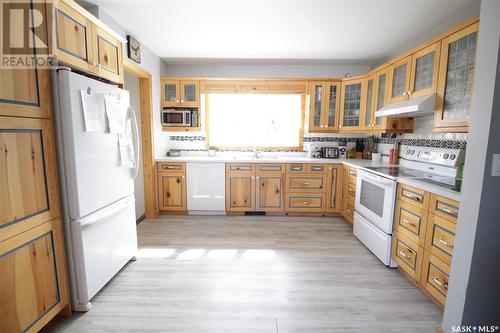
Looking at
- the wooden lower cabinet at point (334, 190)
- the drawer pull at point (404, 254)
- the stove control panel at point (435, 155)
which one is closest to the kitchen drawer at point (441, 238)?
the drawer pull at point (404, 254)

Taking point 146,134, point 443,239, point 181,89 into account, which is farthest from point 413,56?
point 146,134

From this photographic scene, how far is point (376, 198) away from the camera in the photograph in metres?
2.60

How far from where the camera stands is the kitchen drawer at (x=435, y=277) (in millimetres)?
1730

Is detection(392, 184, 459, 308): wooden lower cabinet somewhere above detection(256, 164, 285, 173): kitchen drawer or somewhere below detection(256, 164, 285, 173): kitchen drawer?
below

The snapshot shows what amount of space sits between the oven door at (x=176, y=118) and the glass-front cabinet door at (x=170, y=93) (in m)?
0.16

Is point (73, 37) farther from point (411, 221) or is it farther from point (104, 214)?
point (411, 221)

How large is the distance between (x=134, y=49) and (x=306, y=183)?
2.98 meters

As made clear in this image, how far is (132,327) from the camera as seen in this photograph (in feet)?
5.28

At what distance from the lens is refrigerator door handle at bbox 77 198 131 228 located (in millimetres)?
1660

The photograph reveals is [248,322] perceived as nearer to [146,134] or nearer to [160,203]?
[160,203]

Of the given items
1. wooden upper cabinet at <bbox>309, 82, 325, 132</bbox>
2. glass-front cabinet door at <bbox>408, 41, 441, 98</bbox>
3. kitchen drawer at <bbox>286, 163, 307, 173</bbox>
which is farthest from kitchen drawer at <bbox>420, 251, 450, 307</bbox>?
wooden upper cabinet at <bbox>309, 82, 325, 132</bbox>

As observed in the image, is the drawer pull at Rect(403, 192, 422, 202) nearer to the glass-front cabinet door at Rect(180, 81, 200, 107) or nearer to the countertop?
→ the countertop

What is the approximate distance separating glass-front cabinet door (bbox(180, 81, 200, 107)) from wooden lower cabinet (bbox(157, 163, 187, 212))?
1.03 metres

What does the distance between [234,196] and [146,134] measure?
1628 mm
